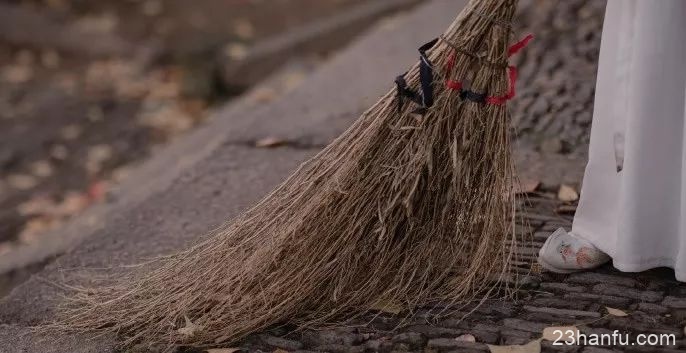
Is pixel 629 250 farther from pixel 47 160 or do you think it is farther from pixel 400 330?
pixel 47 160

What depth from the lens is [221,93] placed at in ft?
21.5

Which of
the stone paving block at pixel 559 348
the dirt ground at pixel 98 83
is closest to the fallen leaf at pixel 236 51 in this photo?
the dirt ground at pixel 98 83

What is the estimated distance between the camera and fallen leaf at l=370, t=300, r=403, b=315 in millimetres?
2994

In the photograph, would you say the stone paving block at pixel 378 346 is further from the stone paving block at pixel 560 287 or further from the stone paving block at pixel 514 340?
the stone paving block at pixel 560 287

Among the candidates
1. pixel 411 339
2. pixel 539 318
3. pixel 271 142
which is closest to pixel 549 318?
pixel 539 318

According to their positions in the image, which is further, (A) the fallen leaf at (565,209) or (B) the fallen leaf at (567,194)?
(B) the fallen leaf at (567,194)

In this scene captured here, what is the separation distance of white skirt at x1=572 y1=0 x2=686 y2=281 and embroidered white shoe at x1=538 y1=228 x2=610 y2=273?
42mm

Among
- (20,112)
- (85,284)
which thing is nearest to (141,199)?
(85,284)

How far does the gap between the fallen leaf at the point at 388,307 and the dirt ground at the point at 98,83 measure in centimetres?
240

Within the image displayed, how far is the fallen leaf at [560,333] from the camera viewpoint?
2.79 meters

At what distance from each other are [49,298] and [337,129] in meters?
1.70

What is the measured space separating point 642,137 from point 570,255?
0.44m

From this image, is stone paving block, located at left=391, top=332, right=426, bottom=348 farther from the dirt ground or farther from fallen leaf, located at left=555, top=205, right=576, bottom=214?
the dirt ground

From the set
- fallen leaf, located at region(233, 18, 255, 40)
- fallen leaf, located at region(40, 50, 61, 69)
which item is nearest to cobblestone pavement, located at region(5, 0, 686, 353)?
fallen leaf, located at region(233, 18, 255, 40)
